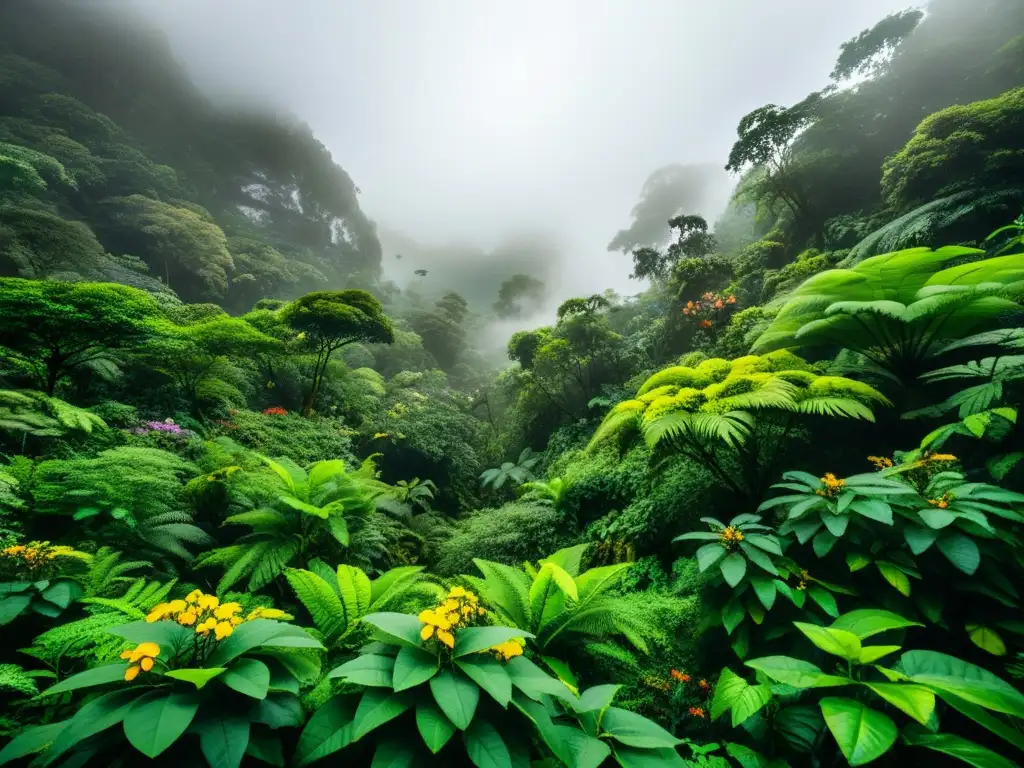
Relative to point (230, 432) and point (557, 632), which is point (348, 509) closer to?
point (557, 632)

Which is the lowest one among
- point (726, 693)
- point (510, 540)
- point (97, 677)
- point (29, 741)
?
point (510, 540)

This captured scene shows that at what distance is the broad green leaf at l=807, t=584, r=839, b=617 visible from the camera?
4.73 ft

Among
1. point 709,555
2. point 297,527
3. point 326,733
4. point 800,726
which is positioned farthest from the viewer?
point 297,527

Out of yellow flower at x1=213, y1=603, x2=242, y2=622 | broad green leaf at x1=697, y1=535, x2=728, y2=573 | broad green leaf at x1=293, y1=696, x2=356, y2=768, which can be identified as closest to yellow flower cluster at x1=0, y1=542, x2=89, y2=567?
yellow flower at x1=213, y1=603, x2=242, y2=622

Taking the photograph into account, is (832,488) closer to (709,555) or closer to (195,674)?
(709,555)

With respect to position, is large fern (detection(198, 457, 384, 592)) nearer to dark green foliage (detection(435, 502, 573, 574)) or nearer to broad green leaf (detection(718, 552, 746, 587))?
dark green foliage (detection(435, 502, 573, 574))

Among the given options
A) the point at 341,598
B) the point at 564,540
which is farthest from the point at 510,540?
the point at 341,598

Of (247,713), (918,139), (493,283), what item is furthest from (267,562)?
(493,283)

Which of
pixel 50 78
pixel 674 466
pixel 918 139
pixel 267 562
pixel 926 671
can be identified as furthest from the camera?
pixel 50 78

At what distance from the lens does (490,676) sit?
1001 mm

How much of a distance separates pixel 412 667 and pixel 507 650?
10.8 inches

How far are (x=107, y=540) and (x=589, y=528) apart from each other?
348cm

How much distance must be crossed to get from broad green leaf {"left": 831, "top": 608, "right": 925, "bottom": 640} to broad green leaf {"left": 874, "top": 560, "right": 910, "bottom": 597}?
153 mm

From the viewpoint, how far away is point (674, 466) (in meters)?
3.33
